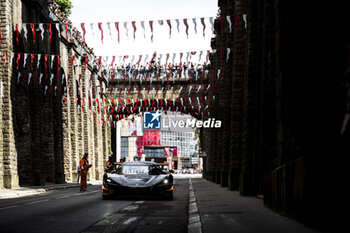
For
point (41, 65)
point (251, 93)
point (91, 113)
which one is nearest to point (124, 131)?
point (91, 113)

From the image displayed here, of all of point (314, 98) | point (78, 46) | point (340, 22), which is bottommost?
point (314, 98)

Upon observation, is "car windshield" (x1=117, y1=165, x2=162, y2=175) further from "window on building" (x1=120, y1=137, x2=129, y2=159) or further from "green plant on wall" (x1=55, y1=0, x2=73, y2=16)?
"window on building" (x1=120, y1=137, x2=129, y2=159)

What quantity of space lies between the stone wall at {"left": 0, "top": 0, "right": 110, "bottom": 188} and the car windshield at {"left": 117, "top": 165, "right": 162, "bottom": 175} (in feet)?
36.7

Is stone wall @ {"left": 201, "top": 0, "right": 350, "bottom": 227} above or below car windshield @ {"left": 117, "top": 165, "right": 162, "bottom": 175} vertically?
above

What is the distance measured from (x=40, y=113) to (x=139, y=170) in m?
17.4

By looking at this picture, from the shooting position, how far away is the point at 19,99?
28.6 meters

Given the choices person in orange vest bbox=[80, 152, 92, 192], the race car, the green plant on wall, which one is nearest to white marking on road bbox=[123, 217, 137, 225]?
the race car

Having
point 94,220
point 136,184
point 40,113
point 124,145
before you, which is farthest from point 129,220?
point 124,145

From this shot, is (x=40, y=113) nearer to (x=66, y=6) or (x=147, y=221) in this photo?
(x=66, y=6)

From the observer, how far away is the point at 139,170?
1603 cm

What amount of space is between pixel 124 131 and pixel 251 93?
4343 inches

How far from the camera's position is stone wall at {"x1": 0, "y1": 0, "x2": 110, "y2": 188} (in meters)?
26.0

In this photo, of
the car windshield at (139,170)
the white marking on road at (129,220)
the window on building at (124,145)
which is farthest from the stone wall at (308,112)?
the window on building at (124,145)

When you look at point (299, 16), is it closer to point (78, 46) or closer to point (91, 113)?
point (78, 46)
